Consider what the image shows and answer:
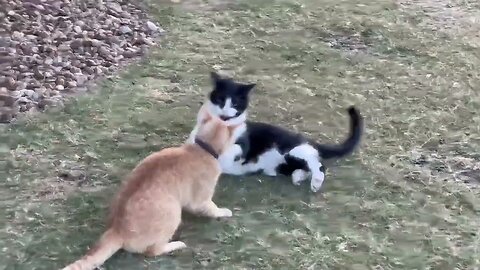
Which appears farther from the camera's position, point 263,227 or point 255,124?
point 255,124

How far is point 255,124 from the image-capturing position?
10.6 ft

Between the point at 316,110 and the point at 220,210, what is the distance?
45.1 inches

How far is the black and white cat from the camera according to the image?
310cm

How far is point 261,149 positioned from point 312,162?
0.23 meters

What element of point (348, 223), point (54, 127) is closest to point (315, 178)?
point (348, 223)

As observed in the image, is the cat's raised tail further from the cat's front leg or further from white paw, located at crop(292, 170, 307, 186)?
the cat's front leg

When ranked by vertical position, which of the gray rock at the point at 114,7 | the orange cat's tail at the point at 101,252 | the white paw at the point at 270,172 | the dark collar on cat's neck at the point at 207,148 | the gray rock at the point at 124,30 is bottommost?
the white paw at the point at 270,172

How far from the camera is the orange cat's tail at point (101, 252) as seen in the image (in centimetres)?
246

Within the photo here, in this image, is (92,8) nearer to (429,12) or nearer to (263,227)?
(429,12)

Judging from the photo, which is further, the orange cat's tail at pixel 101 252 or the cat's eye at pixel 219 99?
the cat's eye at pixel 219 99

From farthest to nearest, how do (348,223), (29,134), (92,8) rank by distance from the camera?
(92,8) → (29,134) → (348,223)

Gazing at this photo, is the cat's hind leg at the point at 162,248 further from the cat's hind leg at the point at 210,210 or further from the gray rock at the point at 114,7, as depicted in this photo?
the gray rock at the point at 114,7

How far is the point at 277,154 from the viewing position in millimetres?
3207

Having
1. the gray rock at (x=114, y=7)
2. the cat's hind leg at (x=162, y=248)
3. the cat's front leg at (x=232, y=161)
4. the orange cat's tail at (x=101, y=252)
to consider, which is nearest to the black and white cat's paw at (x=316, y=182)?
the cat's front leg at (x=232, y=161)
